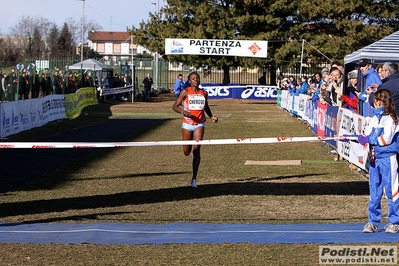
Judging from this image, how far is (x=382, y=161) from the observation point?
934 centimetres

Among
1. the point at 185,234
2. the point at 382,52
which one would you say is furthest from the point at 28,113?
the point at 185,234

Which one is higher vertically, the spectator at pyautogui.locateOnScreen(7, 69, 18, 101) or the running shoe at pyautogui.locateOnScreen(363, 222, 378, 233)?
the spectator at pyautogui.locateOnScreen(7, 69, 18, 101)

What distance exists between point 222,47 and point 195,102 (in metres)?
37.2

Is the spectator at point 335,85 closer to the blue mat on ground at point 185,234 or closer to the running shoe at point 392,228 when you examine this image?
the blue mat on ground at point 185,234

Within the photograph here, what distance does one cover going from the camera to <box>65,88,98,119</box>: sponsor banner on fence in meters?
34.2

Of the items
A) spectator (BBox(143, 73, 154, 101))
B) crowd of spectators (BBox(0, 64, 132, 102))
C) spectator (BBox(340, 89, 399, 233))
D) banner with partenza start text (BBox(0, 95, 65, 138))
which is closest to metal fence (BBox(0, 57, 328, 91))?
crowd of spectators (BBox(0, 64, 132, 102))

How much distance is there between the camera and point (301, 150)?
20.6 metres

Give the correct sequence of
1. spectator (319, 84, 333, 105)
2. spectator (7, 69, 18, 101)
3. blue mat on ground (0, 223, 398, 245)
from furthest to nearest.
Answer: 1. spectator (7, 69, 18, 101)
2. spectator (319, 84, 333, 105)
3. blue mat on ground (0, 223, 398, 245)

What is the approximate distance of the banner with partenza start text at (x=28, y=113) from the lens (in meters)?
23.3

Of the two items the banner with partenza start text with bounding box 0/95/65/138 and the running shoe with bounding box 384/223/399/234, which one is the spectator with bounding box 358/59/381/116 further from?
the banner with partenza start text with bounding box 0/95/65/138

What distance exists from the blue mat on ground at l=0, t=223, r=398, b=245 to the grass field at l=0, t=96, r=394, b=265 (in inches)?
12.9

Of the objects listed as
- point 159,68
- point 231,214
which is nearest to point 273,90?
point 159,68

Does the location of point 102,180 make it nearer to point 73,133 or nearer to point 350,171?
point 350,171

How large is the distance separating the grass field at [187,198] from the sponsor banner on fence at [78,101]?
14.1m
